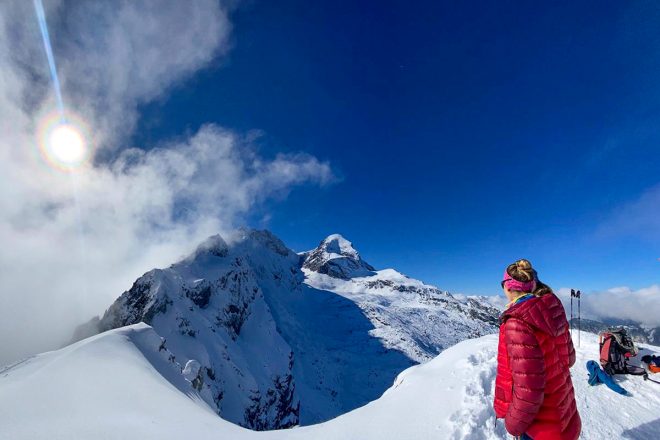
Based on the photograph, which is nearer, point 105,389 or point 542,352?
point 542,352

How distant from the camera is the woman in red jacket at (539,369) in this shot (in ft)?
11.0

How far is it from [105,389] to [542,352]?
11283mm

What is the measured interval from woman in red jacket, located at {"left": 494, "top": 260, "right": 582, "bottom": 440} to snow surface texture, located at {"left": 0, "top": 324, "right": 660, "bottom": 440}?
240cm

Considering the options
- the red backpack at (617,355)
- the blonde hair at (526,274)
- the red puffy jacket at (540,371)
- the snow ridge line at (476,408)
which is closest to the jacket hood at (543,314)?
the red puffy jacket at (540,371)

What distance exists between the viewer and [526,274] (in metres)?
3.77

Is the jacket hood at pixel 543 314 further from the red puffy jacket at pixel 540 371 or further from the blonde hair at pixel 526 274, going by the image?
the blonde hair at pixel 526 274

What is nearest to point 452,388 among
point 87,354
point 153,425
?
point 153,425

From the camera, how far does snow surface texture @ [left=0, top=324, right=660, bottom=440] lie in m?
5.82

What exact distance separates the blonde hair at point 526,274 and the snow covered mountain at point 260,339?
18019 mm

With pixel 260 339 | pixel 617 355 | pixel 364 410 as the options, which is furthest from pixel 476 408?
pixel 260 339

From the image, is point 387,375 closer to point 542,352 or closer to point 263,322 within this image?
point 263,322

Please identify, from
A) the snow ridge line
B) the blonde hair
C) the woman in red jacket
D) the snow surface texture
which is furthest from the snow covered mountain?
the blonde hair

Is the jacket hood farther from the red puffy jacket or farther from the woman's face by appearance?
the woman's face

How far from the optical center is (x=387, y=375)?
5502 inches
